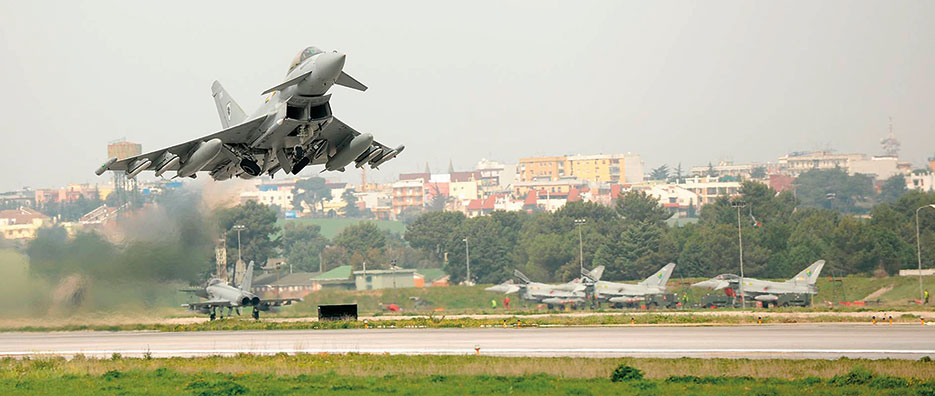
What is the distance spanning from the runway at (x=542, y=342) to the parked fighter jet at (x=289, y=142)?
7046 mm

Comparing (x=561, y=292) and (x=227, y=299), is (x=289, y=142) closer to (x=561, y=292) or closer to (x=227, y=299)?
(x=227, y=299)

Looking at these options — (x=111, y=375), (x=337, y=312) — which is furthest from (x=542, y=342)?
(x=337, y=312)

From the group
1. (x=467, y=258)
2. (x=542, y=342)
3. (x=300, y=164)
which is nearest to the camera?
(x=300, y=164)

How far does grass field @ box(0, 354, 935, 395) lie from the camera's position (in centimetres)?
2541

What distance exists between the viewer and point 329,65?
30.3 m

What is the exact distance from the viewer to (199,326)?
177 feet

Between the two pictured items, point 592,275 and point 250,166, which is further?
point 592,275

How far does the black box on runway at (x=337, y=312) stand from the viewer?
56406mm

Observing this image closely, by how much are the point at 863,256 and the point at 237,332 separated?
76.5 metres

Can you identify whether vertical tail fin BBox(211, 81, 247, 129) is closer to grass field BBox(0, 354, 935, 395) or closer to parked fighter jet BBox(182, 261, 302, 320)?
grass field BBox(0, 354, 935, 395)

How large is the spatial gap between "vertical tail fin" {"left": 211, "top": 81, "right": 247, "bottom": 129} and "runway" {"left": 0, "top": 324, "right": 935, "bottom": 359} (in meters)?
9.19

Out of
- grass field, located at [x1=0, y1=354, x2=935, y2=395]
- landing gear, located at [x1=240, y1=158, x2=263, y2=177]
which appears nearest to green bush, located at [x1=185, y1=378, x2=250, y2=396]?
grass field, located at [x1=0, y1=354, x2=935, y2=395]

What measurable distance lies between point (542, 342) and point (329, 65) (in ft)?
47.1

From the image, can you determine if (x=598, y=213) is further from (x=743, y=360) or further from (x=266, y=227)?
(x=743, y=360)
